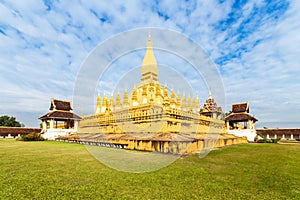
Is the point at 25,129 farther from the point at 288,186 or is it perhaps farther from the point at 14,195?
the point at 288,186

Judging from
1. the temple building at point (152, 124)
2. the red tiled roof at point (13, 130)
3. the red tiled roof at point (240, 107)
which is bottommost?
the red tiled roof at point (13, 130)

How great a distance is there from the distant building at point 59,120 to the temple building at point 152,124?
19.5 ft

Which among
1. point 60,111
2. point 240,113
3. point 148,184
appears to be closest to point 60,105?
point 60,111

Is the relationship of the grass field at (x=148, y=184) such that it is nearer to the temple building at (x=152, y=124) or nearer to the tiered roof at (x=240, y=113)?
the temple building at (x=152, y=124)

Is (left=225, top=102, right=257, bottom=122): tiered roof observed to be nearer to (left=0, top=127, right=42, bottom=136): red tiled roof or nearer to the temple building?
the temple building

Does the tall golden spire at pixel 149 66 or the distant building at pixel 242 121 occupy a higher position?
the tall golden spire at pixel 149 66

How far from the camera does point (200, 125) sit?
16469 mm

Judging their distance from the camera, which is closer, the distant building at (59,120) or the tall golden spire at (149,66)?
the tall golden spire at (149,66)

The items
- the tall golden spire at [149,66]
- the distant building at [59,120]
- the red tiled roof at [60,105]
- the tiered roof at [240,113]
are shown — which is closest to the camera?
the tall golden spire at [149,66]

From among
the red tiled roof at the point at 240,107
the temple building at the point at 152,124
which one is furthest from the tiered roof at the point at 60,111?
the red tiled roof at the point at 240,107

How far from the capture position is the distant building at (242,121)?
2659 cm

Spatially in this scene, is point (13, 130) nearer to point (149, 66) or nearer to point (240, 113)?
point (149, 66)

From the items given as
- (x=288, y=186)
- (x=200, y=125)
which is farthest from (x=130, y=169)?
(x=200, y=125)

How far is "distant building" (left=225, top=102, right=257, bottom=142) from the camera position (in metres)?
26.6
